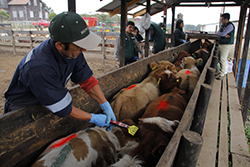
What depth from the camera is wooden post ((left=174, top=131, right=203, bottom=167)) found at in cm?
126

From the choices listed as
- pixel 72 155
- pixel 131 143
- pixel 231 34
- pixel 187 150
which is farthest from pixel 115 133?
pixel 231 34

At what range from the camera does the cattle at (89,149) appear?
64.7 inches

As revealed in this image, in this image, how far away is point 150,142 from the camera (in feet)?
6.72

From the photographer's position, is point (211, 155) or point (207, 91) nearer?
point (207, 91)

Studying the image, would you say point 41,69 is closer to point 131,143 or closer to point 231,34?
point 131,143

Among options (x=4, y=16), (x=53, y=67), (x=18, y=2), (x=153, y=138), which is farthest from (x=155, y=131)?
(x=4, y=16)

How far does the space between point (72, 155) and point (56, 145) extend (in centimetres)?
25

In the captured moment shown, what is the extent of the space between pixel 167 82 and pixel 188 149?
2.65 meters

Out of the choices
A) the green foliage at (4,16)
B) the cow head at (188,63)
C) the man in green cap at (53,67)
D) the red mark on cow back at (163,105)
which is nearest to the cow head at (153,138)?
the red mark on cow back at (163,105)

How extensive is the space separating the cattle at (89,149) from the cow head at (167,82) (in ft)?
6.06

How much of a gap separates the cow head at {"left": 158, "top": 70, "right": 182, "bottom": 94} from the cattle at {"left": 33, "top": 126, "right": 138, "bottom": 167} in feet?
6.06

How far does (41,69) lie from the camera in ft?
4.58

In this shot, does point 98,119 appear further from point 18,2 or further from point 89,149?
point 18,2

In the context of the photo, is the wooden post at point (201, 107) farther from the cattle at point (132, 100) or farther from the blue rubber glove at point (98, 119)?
the blue rubber glove at point (98, 119)
